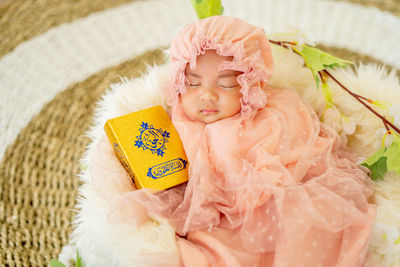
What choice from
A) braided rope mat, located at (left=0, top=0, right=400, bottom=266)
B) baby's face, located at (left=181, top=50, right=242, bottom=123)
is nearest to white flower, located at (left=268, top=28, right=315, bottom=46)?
baby's face, located at (left=181, top=50, right=242, bottom=123)

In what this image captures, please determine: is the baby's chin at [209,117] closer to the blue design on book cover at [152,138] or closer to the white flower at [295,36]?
the blue design on book cover at [152,138]

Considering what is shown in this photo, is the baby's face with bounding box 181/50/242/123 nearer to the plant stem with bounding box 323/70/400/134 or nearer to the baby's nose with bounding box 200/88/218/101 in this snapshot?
the baby's nose with bounding box 200/88/218/101

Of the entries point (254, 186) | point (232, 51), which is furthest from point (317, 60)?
point (254, 186)

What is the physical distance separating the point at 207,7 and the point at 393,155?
2.17 ft

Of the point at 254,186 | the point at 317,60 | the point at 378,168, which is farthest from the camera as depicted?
the point at 317,60

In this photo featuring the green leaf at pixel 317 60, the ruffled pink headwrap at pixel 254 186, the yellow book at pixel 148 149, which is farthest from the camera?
the green leaf at pixel 317 60

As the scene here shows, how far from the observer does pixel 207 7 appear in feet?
3.94

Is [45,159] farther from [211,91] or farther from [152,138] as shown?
[211,91]

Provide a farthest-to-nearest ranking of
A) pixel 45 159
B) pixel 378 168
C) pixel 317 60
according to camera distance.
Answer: pixel 45 159, pixel 317 60, pixel 378 168

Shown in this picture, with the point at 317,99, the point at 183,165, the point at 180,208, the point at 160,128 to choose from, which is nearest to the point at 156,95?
the point at 160,128

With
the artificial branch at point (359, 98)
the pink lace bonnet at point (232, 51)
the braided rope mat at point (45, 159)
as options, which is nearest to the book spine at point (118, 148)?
the pink lace bonnet at point (232, 51)

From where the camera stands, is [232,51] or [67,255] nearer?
[232,51]

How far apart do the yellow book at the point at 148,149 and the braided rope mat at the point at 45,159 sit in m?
0.37

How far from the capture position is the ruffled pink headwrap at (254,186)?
3.05 feet
